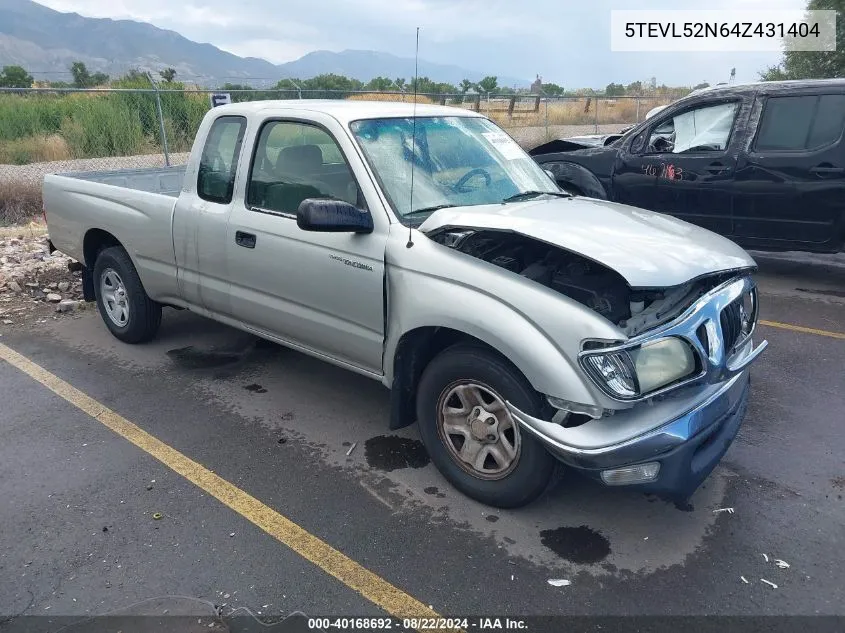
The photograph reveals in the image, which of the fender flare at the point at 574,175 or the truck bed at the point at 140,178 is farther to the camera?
the fender flare at the point at 574,175

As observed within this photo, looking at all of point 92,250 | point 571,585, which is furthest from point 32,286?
point 571,585

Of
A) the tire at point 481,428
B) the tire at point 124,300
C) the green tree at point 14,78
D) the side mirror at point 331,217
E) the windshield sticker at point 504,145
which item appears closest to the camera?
the tire at point 481,428

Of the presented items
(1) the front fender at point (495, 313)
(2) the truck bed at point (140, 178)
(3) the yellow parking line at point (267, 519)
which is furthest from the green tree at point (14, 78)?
(1) the front fender at point (495, 313)

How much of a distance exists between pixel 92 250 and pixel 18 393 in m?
1.46

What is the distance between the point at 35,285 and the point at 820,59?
24.9 m

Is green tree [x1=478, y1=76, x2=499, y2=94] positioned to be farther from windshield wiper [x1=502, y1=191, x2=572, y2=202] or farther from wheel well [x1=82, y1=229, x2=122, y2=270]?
windshield wiper [x1=502, y1=191, x2=572, y2=202]

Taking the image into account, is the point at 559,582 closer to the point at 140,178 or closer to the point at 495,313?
the point at 495,313

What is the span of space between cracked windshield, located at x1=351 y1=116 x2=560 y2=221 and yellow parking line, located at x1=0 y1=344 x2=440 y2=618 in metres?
1.67

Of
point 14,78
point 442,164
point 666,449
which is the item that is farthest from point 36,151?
point 14,78

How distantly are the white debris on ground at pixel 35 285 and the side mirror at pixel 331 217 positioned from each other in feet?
12.4

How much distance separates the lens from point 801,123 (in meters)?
6.64

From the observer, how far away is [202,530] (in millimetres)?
3217

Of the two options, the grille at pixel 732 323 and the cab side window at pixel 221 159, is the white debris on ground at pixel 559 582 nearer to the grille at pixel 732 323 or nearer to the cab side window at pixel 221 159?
the grille at pixel 732 323

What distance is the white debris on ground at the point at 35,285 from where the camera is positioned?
6613mm
